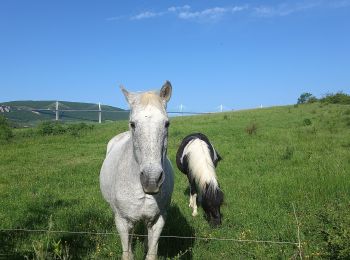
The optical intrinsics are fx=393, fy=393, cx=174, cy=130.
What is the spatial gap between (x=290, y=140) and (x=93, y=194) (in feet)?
30.2

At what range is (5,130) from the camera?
2011cm

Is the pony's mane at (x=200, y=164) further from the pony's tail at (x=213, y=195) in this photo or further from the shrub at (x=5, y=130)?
the shrub at (x=5, y=130)

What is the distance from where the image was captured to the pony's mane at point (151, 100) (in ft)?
11.5

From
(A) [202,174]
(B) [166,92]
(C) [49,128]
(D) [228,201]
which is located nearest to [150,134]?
(B) [166,92]

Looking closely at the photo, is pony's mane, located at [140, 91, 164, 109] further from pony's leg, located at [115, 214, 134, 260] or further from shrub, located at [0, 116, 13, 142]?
shrub, located at [0, 116, 13, 142]

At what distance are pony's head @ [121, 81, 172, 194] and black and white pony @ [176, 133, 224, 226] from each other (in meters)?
3.44

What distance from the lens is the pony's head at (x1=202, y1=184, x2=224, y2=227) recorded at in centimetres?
661

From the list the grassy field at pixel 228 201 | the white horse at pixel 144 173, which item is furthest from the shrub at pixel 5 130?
the white horse at pixel 144 173

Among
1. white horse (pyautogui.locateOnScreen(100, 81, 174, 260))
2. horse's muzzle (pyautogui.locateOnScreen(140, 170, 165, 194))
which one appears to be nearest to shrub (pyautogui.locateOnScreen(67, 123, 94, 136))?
white horse (pyautogui.locateOnScreen(100, 81, 174, 260))

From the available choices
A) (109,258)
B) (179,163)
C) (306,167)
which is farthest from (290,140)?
(109,258)

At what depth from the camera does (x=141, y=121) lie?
336 cm

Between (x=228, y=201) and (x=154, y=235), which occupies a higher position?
(x=154, y=235)

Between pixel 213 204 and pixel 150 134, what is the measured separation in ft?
12.0

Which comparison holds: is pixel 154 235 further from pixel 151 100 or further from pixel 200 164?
pixel 200 164
